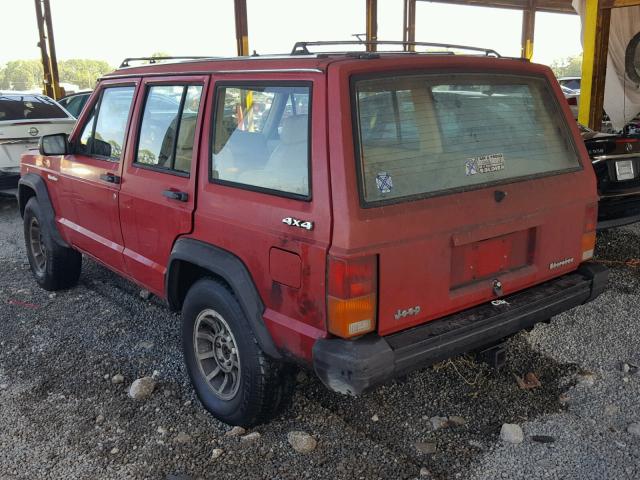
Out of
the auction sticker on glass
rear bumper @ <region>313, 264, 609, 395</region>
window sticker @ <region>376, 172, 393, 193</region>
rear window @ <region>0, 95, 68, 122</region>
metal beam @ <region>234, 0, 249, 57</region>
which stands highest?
metal beam @ <region>234, 0, 249, 57</region>

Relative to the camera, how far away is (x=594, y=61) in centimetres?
806

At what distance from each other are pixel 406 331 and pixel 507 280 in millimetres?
643

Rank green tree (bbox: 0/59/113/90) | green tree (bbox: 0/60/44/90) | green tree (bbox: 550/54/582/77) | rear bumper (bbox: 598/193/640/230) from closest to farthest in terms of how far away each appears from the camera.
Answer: rear bumper (bbox: 598/193/640/230), green tree (bbox: 550/54/582/77), green tree (bbox: 0/59/113/90), green tree (bbox: 0/60/44/90)

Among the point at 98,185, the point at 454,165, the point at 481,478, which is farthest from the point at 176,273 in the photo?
the point at 481,478

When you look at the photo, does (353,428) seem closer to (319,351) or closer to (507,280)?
(319,351)

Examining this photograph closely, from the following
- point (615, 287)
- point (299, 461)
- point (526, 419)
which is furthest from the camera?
point (615, 287)

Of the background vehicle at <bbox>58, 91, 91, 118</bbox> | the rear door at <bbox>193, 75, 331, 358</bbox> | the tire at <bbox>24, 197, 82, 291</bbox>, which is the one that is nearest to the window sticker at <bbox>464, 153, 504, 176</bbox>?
the rear door at <bbox>193, 75, 331, 358</bbox>

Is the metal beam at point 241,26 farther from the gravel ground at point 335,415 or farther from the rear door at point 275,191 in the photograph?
the rear door at point 275,191

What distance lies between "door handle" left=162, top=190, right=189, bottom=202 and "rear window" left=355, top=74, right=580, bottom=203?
1088mm

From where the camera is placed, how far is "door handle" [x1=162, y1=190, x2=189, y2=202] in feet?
10.0

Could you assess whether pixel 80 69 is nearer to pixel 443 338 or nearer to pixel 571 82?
pixel 571 82

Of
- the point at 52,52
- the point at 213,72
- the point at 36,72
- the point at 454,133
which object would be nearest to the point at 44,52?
the point at 52,52

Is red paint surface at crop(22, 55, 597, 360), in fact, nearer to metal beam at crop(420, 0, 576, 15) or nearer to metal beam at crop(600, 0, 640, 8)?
metal beam at crop(600, 0, 640, 8)

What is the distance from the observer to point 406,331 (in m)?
2.55
